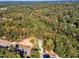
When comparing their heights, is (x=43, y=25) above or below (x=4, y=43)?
above

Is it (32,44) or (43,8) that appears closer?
(32,44)

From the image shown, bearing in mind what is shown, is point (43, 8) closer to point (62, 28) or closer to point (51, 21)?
point (51, 21)

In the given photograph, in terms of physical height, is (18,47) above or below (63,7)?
below

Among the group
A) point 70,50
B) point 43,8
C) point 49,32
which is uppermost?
point 43,8

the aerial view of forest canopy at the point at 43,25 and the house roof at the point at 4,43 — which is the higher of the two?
the aerial view of forest canopy at the point at 43,25

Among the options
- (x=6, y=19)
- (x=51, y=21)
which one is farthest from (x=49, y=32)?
(x=6, y=19)

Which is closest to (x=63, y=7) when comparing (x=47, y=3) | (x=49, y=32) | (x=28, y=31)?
(x=47, y=3)

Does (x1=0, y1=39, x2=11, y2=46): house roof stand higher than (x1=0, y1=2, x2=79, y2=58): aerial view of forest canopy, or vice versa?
(x1=0, y1=2, x2=79, y2=58): aerial view of forest canopy
